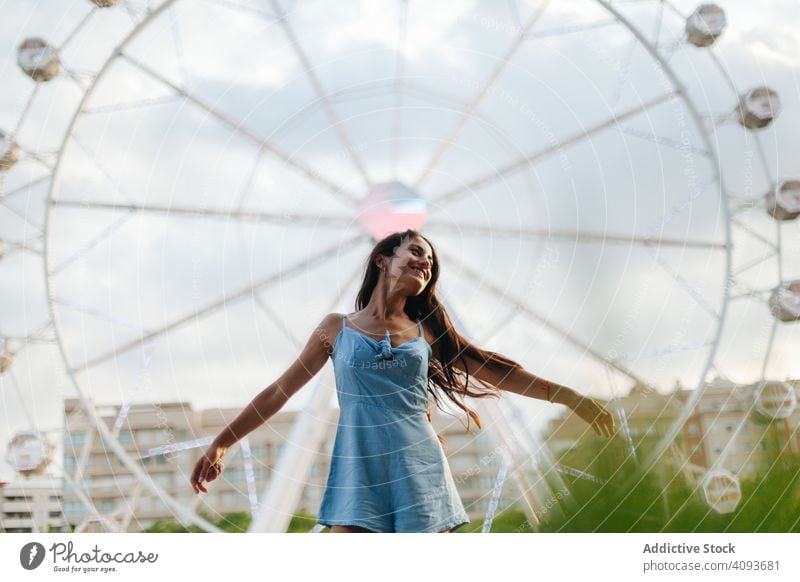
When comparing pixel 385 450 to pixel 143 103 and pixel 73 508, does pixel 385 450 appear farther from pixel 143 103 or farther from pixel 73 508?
pixel 143 103

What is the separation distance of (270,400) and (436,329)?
2.27 ft

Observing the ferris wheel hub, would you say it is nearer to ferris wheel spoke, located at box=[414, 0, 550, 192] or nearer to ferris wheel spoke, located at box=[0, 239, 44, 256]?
ferris wheel spoke, located at box=[414, 0, 550, 192]

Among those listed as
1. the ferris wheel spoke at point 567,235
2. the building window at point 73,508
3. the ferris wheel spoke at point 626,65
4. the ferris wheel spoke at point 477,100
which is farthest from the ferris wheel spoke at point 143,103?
the ferris wheel spoke at point 626,65

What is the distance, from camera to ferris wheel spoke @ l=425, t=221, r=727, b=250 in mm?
4207

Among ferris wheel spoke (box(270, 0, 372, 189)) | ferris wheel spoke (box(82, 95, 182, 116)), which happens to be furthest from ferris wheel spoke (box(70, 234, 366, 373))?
ferris wheel spoke (box(82, 95, 182, 116))

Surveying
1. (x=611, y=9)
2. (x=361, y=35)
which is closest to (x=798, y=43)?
(x=611, y=9)

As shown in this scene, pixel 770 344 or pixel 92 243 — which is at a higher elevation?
pixel 92 243

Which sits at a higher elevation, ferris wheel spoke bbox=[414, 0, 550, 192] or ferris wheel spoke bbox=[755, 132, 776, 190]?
ferris wheel spoke bbox=[414, 0, 550, 192]

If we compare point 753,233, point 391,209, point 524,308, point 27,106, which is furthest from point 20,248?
point 753,233

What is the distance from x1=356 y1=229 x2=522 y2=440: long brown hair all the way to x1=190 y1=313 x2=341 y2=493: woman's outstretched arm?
188mm

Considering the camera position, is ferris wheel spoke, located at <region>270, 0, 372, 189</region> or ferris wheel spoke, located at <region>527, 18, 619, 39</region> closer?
ferris wheel spoke, located at <region>270, 0, 372, 189</region>

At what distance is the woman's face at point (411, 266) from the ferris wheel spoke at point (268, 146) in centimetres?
52

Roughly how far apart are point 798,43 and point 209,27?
2.67 m

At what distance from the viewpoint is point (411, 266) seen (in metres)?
3.76
